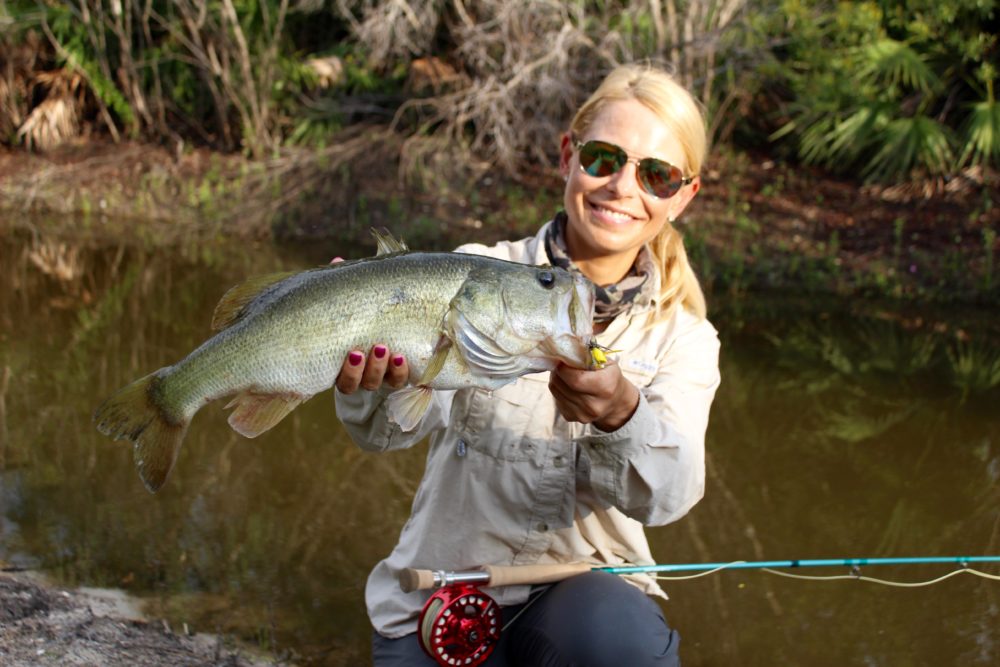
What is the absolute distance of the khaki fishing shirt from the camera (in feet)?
9.18

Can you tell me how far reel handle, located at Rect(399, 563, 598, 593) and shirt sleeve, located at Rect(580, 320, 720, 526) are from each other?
0.24 meters

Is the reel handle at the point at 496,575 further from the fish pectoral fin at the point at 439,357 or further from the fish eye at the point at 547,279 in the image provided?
the fish eye at the point at 547,279

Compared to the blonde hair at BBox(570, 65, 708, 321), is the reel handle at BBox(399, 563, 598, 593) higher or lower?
lower

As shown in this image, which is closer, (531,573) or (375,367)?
(375,367)

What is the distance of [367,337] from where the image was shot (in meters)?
2.26

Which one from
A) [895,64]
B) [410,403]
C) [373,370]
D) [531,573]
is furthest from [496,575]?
[895,64]

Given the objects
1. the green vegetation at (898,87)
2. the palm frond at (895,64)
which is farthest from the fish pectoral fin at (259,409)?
the palm frond at (895,64)

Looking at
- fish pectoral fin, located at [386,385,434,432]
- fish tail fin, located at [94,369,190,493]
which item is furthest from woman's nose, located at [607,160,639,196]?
fish tail fin, located at [94,369,190,493]

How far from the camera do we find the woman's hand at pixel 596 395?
2293 mm

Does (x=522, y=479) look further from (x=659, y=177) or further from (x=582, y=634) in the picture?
(x=659, y=177)

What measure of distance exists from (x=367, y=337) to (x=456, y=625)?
887 mm

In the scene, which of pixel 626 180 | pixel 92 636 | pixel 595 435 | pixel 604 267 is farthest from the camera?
pixel 92 636

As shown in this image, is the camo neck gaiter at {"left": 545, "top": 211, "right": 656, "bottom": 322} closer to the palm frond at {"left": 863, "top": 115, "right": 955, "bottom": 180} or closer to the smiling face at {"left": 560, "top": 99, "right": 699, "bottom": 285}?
the smiling face at {"left": 560, "top": 99, "right": 699, "bottom": 285}

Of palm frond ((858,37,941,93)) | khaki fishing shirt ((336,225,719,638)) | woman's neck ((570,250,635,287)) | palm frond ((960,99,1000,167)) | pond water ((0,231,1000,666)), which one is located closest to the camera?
khaki fishing shirt ((336,225,719,638))
